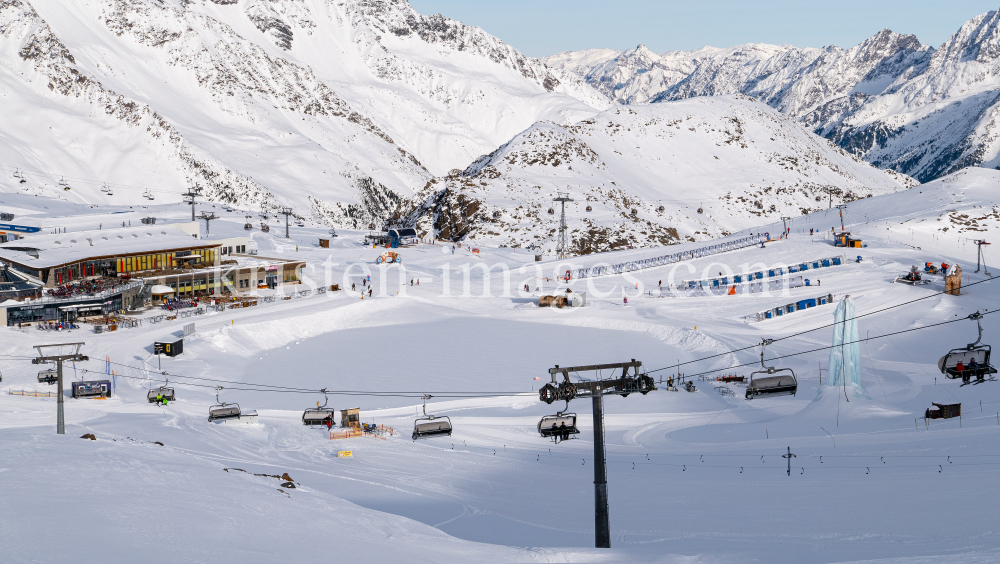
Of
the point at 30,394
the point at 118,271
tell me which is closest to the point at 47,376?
the point at 30,394

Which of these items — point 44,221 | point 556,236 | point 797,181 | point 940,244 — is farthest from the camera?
point 797,181

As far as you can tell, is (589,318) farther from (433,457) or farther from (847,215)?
(847,215)

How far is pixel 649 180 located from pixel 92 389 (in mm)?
109052

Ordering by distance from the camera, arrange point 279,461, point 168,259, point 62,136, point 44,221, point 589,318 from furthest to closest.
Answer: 1. point 62,136
2. point 44,221
3. point 168,259
4. point 589,318
5. point 279,461

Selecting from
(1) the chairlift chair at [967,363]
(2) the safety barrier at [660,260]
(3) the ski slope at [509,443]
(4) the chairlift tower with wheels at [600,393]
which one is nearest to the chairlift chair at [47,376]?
(3) the ski slope at [509,443]

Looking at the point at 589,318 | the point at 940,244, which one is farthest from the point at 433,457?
the point at 940,244

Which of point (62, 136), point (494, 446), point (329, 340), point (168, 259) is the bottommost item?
point (494, 446)

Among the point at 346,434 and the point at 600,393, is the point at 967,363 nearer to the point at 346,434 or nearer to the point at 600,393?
the point at 600,393

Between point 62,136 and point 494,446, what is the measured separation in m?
171

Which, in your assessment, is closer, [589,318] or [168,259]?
[589,318]

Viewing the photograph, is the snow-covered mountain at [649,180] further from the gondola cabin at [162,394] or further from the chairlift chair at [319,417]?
the chairlift chair at [319,417]

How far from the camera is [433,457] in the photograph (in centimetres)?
2917

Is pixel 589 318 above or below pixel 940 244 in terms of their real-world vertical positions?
below

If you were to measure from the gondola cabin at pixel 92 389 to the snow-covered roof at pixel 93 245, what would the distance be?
2598 centimetres
